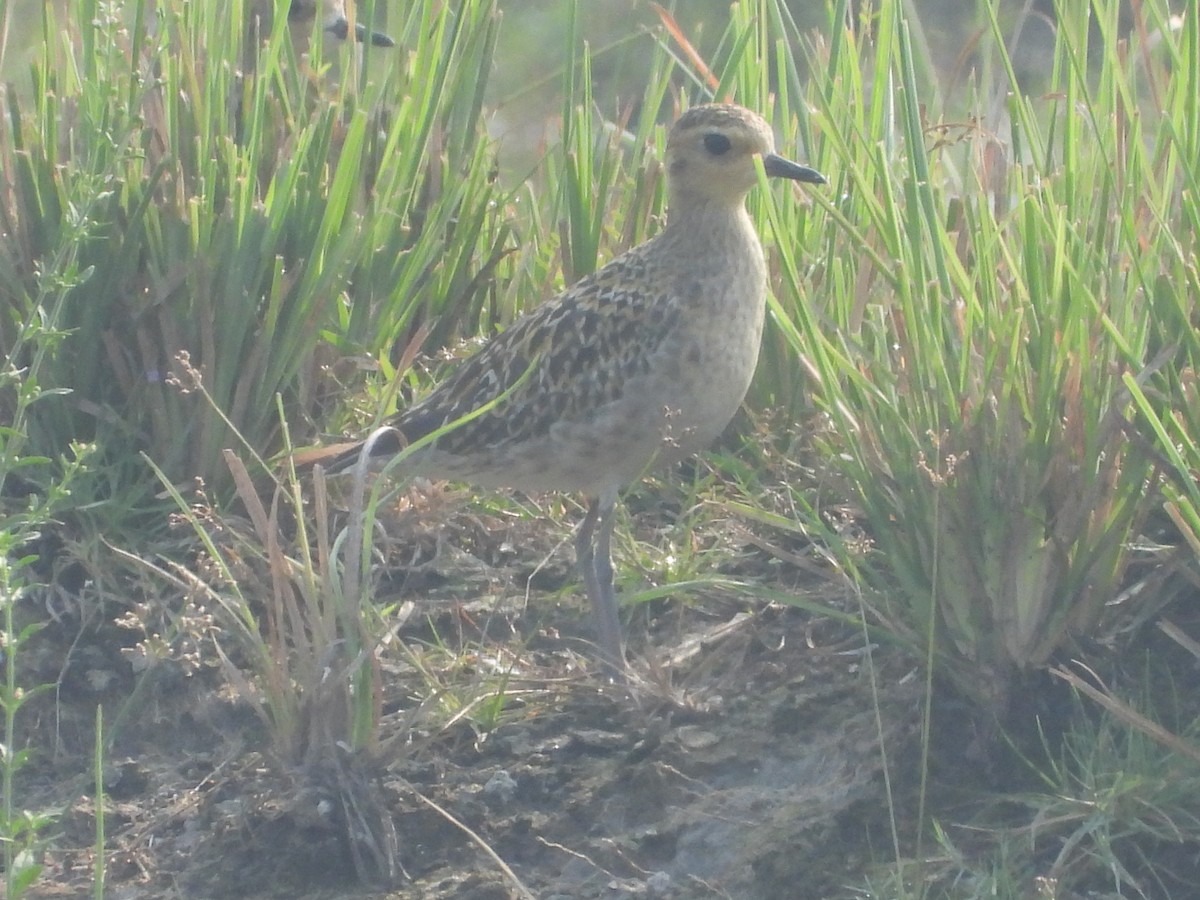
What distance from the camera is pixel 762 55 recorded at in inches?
182

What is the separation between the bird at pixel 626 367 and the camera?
394cm

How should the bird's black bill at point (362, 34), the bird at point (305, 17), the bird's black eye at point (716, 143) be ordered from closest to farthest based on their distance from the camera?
the bird's black eye at point (716, 143) < the bird's black bill at point (362, 34) < the bird at point (305, 17)

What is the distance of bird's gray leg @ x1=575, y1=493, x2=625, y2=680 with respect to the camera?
3.69 meters

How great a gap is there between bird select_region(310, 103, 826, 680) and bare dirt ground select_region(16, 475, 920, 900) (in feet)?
1.00

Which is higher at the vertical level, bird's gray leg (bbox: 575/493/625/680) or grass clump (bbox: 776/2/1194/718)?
grass clump (bbox: 776/2/1194/718)

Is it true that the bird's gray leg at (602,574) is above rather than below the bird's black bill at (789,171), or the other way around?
below

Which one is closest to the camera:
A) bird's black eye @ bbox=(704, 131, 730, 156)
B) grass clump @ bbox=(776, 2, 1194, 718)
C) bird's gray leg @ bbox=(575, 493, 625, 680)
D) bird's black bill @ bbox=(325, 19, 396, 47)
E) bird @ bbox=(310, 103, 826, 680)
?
grass clump @ bbox=(776, 2, 1194, 718)

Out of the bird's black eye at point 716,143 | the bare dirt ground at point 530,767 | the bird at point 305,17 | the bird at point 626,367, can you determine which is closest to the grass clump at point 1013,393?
the bare dirt ground at point 530,767

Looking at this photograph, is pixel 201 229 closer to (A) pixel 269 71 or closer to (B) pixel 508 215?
(A) pixel 269 71

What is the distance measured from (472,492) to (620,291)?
2.41 ft

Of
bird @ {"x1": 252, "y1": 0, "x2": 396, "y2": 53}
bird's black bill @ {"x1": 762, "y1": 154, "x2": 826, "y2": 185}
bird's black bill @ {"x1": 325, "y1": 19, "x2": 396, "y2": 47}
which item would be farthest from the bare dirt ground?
bird @ {"x1": 252, "y1": 0, "x2": 396, "y2": 53}

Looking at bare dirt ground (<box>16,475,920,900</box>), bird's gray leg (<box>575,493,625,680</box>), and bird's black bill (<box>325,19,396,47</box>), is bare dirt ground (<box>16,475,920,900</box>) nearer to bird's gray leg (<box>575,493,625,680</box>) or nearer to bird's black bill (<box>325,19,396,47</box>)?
bird's gray leg (<box>575,493,625,680</box>)

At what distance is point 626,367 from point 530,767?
Answer: 1.05 meters

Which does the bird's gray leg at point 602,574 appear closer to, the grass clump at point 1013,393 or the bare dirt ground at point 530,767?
the bare dirt ground at point 530,767
